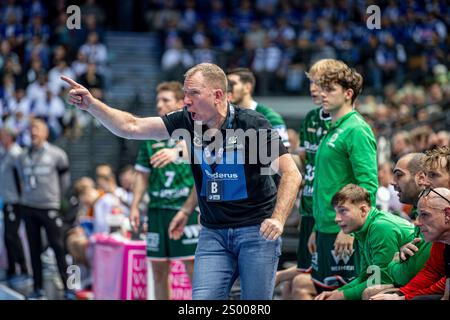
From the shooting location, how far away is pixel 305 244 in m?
8.52

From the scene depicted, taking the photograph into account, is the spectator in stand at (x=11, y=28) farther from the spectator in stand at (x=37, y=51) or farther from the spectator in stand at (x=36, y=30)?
the spectator in stand at (x=37, y=51)

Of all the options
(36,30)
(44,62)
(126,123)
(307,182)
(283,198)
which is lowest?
(307,182)

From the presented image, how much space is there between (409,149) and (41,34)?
46.1ft

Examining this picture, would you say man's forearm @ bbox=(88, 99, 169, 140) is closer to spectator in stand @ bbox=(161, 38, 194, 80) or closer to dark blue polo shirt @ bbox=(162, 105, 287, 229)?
dark blue polo shirt @ bbox=(162, 105, 287, 229)

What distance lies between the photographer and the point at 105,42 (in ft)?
80.4

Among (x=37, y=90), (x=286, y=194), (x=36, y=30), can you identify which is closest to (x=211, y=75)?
(x=286, y=194)

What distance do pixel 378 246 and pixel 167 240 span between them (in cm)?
294

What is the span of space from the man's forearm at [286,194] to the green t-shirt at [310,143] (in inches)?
77.3

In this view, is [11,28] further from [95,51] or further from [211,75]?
[211,75]

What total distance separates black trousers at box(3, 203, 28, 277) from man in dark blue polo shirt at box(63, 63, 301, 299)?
7533 mm

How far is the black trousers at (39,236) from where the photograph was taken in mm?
12188

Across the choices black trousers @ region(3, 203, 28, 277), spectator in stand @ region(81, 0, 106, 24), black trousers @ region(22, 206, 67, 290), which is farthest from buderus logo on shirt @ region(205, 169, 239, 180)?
spectator in stand @ region(81, 0, 106, 24)

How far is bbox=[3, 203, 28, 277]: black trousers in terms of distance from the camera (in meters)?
13.7
